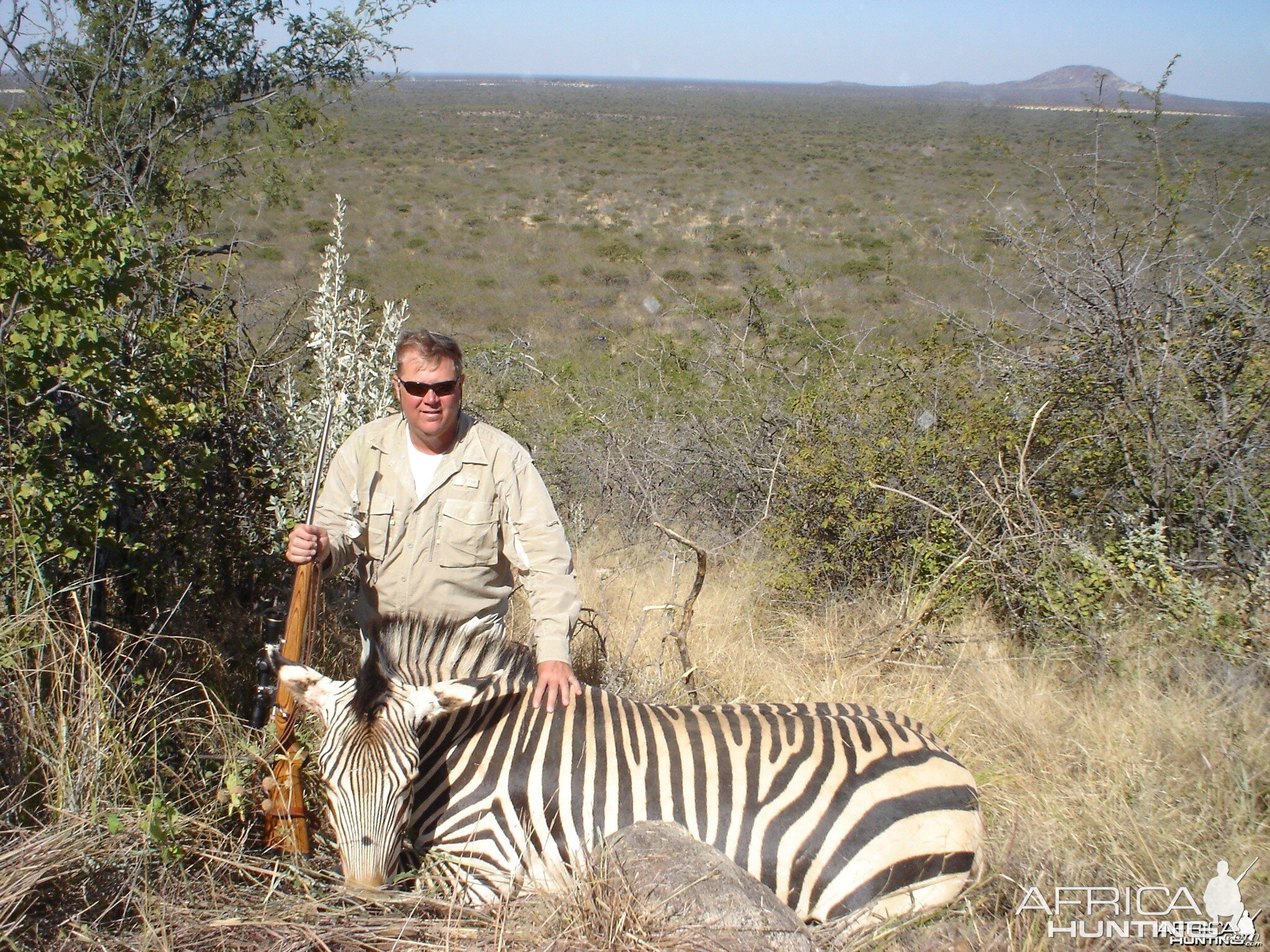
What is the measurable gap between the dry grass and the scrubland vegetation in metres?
0.01

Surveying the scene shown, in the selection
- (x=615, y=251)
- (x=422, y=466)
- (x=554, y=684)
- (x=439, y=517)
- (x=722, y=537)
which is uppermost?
(x=615, y=251)

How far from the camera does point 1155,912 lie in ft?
8.41

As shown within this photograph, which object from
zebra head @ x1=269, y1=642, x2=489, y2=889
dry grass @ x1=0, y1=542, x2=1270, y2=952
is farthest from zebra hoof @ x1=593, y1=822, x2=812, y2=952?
zebra head @ x1=269, y1=642, x2=489, y2=889

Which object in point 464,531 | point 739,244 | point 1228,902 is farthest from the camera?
point 739,244

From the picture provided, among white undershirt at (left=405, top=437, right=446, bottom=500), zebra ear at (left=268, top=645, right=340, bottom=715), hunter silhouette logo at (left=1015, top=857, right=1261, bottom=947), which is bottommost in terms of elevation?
hunter silhouette logo at (left=1015, top=857, right=1261, bottom=947)

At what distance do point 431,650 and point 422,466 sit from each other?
0.80m

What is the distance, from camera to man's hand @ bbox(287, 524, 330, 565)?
2.79 metres

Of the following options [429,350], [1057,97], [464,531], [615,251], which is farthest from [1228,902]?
[1057,97]

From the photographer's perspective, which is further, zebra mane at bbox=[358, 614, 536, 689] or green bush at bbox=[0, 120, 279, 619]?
green bush at bbox=[0, 120, 279, 619]

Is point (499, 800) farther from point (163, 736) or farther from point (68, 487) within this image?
point (68, 487)

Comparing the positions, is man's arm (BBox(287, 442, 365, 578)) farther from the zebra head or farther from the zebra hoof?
the zebra hoof

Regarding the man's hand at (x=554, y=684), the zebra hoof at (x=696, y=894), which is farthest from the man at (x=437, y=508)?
the zebra hoof at (x=696, y=894)

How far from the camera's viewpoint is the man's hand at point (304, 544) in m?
2.79

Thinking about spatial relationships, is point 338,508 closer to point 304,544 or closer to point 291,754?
point 304,544
